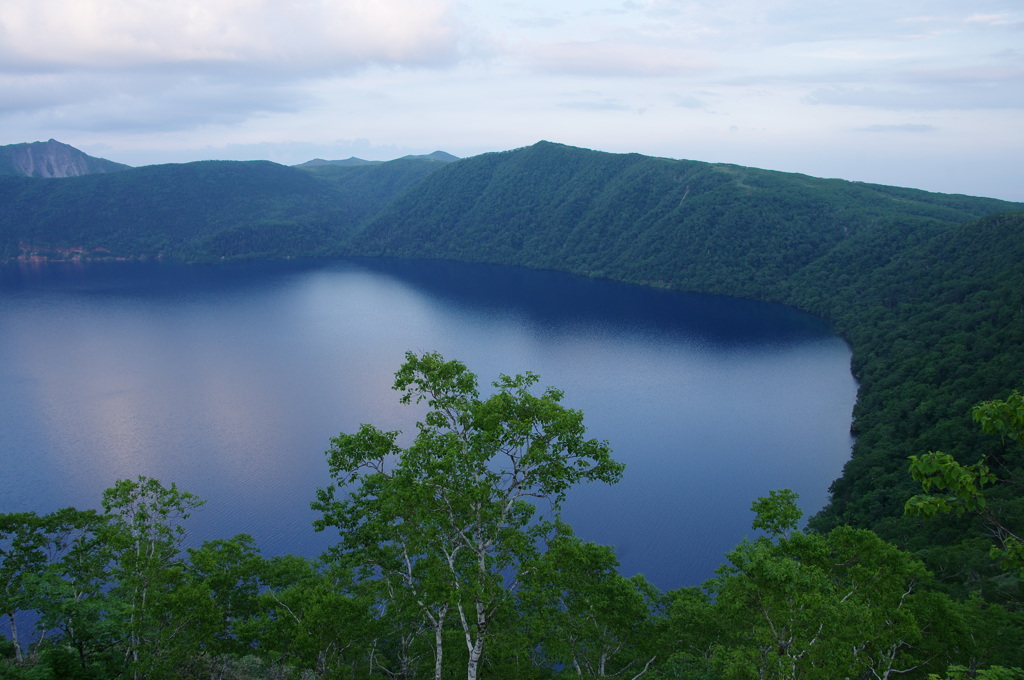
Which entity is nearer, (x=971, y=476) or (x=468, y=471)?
(x=971, y=476)

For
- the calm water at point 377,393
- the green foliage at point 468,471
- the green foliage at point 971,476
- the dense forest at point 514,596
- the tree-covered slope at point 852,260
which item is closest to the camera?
the green foliage at point 971,476

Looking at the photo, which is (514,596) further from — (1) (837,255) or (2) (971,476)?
(1) (837,255)

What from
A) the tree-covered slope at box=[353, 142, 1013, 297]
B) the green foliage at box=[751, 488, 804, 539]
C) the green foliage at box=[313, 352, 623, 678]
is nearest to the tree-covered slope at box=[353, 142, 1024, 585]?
the tree-covered slope at box=[353, 142, 1013, 297]

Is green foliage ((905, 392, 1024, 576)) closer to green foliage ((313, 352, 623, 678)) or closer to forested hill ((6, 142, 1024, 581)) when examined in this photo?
green foliage ((313, 352, 623, 678))

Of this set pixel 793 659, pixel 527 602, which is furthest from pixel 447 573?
pixel 793 659

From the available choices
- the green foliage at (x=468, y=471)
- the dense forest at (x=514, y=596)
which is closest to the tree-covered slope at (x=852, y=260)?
the dense forest at (x=514, y=596)

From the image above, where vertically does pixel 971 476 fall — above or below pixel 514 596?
above

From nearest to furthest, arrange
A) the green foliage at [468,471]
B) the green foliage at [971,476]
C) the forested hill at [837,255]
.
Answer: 1. the green foliage at [971,476]
2. the green foliage at [468,471]
3. the forested hill at [837,255]

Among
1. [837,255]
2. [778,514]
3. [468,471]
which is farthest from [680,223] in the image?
[468,471]

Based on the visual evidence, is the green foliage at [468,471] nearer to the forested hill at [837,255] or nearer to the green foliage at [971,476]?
the green foliage at [971,476]
